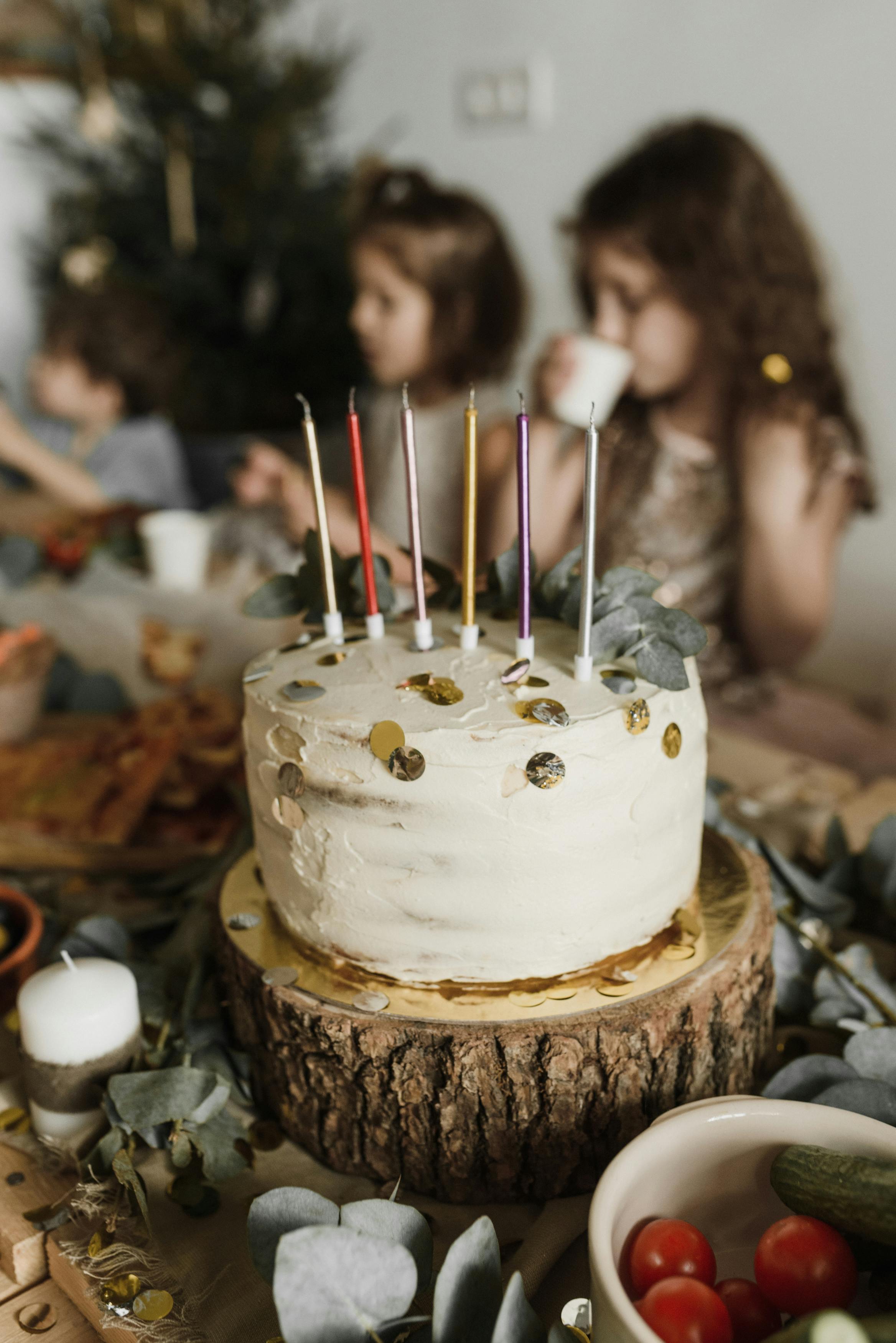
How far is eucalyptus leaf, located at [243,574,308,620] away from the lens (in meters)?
0.82

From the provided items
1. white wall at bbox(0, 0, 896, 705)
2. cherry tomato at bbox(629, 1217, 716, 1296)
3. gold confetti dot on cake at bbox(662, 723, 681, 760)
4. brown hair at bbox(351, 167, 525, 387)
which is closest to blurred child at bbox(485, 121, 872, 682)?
white wall at bbox(0, 0, 896, 705)

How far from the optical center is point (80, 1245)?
66 cm

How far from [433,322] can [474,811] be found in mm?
1703

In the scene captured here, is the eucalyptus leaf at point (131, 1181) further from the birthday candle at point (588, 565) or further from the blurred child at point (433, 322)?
the blurred child at point (433, 322)

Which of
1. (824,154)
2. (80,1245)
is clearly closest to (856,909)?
(80,1245)

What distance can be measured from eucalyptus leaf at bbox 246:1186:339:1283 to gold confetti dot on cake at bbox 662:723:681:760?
14.2 inches

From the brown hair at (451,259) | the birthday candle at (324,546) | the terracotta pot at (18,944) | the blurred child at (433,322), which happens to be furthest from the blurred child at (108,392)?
the birthday candle at (324,546)

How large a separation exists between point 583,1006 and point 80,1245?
1.22ft

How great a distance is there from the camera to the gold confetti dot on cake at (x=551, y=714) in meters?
0.63

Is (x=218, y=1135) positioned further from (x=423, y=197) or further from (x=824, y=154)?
(x=824, y=154)

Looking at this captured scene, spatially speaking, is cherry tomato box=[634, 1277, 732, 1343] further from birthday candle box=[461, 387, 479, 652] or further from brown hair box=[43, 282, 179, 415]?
brown hair box=[43, 282, 179, 415]

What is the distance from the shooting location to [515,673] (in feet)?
2.26

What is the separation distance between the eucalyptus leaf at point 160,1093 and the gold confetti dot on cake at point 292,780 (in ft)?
0.73

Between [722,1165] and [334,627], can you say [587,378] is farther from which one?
[722,1165]
